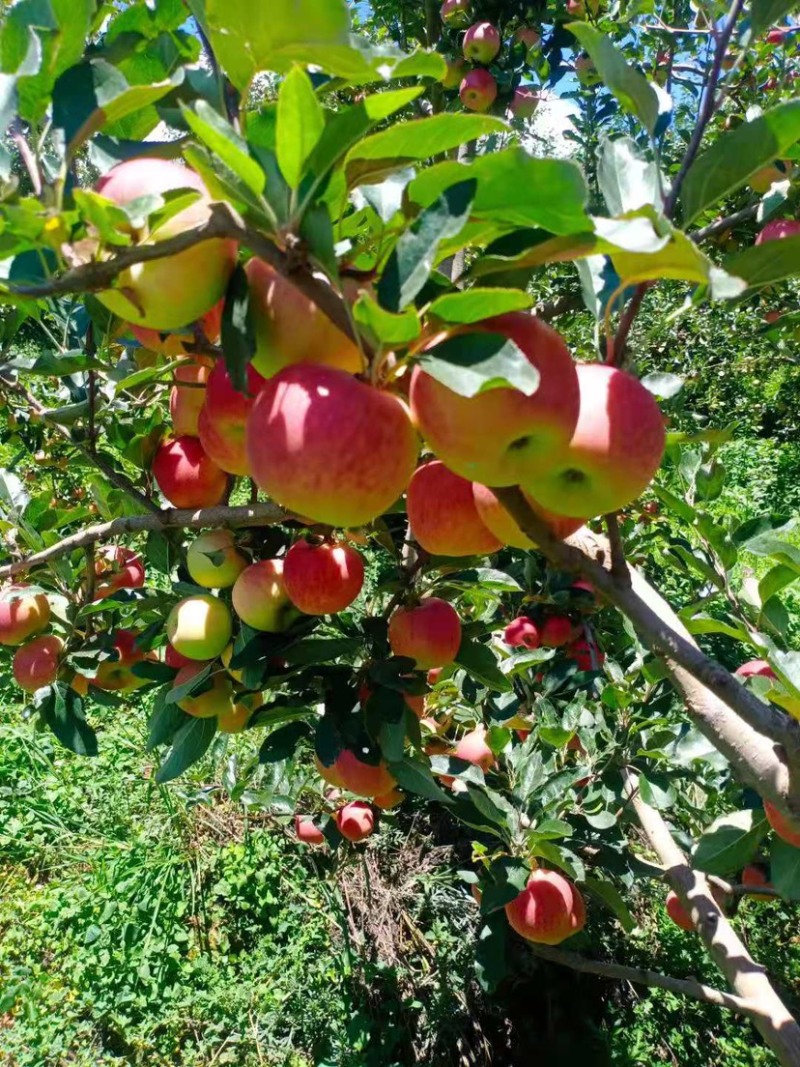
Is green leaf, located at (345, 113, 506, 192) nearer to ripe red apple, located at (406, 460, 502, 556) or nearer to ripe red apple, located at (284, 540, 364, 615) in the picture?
ripe red apple, located at (406, 460, 502, 556)

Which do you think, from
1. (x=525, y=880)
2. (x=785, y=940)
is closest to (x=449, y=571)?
(x=525, y=880)

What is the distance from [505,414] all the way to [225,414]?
1.00ft

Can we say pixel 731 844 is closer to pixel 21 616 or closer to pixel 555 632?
pixel 555 632

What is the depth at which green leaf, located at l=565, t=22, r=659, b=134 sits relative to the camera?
0.56 meters

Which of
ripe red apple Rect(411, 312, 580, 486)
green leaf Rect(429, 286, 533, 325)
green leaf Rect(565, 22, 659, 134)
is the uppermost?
green leaf Rect(565, 22, 659, 134)

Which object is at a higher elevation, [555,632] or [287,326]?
[287,326]

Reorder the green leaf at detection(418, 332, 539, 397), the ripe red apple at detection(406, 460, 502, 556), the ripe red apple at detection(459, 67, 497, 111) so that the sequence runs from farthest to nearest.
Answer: the ripe red apple at detection(459, 67, 497, 111)
the ripe red apple at detection(406, 460, 502, 556)
the green leaf at detection(418, 332, 539, 397)

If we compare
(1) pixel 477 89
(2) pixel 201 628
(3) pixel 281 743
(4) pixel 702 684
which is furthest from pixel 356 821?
(1) pixel 477 89

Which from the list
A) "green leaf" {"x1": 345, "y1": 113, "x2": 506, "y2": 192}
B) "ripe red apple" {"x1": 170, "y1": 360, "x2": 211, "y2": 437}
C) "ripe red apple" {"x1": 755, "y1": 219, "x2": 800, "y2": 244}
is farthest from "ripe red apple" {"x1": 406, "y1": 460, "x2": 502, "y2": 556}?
"ripe red apple" {"x1": 755, "y1": 219, "x2": 800, "y2": 244}

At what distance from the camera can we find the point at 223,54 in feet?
1.71

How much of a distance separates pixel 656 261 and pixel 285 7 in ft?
0.89

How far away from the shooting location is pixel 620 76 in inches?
23.0

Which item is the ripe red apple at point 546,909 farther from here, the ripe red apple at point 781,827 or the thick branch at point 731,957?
the ripe red apple at point 781,827

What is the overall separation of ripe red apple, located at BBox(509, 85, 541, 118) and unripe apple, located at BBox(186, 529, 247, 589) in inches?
69.2
